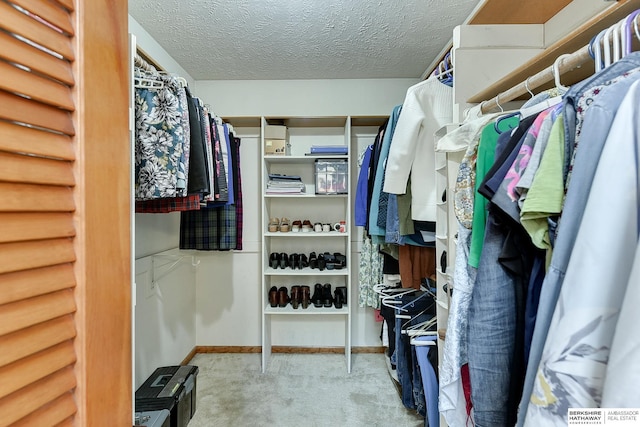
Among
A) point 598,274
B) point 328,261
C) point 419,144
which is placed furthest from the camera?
point 328,261

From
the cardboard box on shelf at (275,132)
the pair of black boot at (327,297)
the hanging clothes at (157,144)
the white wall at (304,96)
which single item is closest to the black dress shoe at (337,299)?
the pair of black boot at (327,297)

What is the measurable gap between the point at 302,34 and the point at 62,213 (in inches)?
73.5

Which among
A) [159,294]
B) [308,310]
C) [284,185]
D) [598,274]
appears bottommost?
[308,310]

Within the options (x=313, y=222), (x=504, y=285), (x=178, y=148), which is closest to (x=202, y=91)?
(x=313, y=222)

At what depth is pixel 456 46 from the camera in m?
1.27

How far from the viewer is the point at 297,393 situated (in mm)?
2107

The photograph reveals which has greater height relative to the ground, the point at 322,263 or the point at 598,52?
the point at 598,52

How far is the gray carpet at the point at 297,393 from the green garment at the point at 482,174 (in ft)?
4.91

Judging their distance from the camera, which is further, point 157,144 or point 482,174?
point 157,144

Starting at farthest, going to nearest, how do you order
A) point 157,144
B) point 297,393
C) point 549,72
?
point 297,393, point 157,144, point 549,72

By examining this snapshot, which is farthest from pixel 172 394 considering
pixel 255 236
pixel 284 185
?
pixel 284 185

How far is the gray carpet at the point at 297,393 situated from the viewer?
186cm

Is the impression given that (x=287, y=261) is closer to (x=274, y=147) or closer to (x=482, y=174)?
(x=274, y=147)

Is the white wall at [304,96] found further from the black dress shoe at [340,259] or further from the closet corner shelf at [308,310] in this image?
the closet corner shelf at [308,310]
